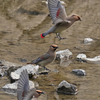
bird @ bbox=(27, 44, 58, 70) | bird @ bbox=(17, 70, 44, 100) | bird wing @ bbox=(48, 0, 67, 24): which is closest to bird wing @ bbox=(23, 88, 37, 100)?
bird @ bbox=(17, 70, 44, 100)

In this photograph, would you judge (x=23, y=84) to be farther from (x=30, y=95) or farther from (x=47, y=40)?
(x=47, y=40)

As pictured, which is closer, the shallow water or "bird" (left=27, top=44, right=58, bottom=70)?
the shallow water

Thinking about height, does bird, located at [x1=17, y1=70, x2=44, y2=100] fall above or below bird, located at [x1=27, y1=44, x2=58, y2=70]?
above

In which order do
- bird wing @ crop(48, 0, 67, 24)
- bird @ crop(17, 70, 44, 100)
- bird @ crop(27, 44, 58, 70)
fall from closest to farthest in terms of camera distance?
bird @ crop(17, 70, 44, 100), bird wing @ crop(48, 0, 67, 24), bird @ crop(27, 44, 58, 70)

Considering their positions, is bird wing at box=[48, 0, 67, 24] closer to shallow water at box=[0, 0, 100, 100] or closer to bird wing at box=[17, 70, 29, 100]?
shallow water at box=[0, 0, 100, 100]

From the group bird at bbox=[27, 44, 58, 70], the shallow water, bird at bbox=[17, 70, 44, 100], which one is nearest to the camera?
bird at bbox=[17, 70, 44, 100]

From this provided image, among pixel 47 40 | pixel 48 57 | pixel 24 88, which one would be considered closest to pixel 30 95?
pixel 24 88

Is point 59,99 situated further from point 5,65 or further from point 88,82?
point 5,65

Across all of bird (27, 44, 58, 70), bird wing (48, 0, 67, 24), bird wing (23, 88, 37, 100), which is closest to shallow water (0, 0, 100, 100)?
bird (27, 44, 58, 70)

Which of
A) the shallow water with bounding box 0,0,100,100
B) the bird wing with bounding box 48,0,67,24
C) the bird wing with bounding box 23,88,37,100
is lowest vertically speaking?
the shallow water with bounding box 0,0,100,100

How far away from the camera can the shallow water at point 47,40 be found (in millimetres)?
5934

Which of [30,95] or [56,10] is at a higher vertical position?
[56,10]

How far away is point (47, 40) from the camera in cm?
870

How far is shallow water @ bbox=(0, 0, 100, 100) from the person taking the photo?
234 inches
